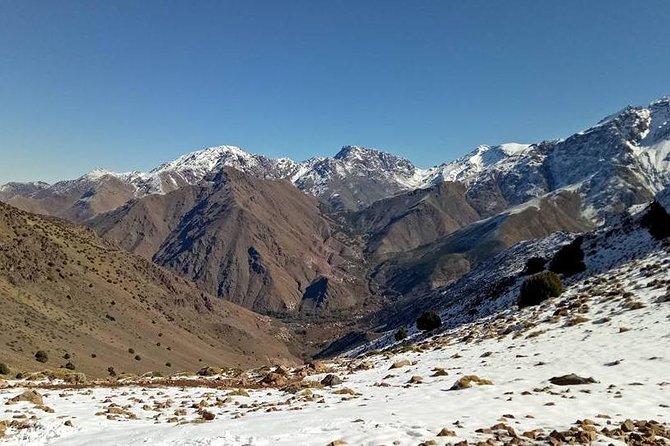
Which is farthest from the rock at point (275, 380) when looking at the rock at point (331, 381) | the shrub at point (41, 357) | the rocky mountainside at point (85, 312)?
the shrub at point (41, 357)

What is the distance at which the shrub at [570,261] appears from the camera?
140ft

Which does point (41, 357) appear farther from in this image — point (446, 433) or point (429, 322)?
point (446, 433)

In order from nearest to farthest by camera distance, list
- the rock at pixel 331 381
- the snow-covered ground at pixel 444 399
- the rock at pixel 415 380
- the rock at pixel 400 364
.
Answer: the snow-covered ground at pixel 444 399, the rock at pixel 415 380, the rock at pixel 331 381, the rock at pixel 400 364

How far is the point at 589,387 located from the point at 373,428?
25.4ft

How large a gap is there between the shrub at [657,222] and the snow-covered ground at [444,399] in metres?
10.5

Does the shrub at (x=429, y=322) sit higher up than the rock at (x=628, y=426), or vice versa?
the rock at (x=628, y=426)

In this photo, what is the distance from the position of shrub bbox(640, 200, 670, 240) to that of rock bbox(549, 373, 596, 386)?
24.5m

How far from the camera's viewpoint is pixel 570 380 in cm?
1694

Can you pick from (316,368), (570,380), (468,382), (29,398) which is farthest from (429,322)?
(29,398)

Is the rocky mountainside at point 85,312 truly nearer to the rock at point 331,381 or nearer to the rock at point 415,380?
the rock at point 331,381

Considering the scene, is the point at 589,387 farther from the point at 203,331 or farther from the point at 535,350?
the point at 203,331

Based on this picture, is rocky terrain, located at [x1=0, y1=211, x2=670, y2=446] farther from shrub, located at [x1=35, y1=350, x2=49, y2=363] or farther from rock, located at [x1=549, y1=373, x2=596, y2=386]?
shrub, located at [x1=35, y1=350, x2=49, y2=363]

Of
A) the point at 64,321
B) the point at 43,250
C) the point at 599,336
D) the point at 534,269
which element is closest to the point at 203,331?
the point at 43,250

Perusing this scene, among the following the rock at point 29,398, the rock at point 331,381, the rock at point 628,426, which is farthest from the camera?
the rock at point 331,381
